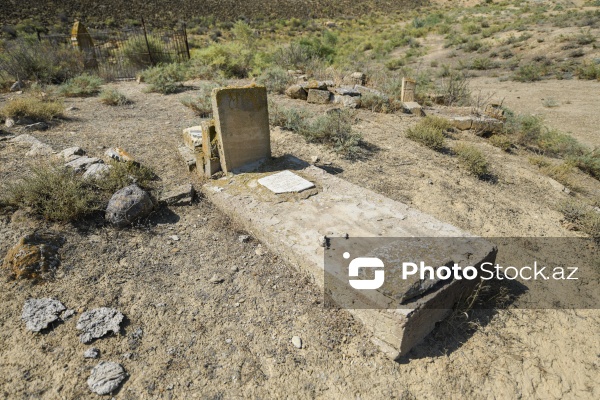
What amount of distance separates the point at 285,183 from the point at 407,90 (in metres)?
6.36

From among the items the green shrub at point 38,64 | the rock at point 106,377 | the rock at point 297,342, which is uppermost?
the green shrub at point 38,64

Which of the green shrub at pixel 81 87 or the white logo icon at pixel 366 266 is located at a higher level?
the green shrub at pixel 81 87

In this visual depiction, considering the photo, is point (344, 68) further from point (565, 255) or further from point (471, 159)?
point (565, 255)

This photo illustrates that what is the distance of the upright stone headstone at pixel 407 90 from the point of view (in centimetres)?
909

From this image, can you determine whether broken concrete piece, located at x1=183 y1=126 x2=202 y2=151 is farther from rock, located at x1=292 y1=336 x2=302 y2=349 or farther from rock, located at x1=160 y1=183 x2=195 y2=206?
rock, located at x1=292 y1=336 x2=302 y2=349

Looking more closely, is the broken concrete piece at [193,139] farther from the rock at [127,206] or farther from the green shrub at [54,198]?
the green shrub at [54,198]

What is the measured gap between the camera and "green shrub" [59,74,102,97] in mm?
8824

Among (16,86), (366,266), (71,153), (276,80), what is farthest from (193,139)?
(16,86)

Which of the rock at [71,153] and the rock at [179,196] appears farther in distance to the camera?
the rock at [71,153]

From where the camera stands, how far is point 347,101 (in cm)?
842

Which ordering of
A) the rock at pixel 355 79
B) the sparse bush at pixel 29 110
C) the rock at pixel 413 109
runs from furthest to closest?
the rock at pixel 355 79
the rock at pixel 413 109
the sparse bush at pixel 29 110

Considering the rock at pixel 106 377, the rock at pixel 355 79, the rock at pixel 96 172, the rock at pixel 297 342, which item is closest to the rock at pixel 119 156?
the rock at pixel 96 172

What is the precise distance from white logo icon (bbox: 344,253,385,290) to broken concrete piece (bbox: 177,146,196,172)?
3152mm

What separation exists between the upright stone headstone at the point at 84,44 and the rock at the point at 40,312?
11.5m
